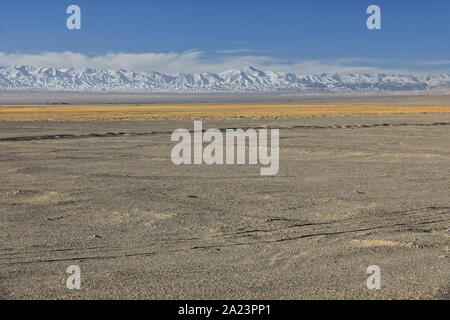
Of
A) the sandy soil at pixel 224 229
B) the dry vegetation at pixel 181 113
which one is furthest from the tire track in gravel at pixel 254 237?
the dry vegetation at pixel 181 113

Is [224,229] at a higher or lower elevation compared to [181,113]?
lower

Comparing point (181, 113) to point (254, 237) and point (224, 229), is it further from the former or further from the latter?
point (254, 237)

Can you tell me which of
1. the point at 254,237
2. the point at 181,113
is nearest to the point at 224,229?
the point at 254,237

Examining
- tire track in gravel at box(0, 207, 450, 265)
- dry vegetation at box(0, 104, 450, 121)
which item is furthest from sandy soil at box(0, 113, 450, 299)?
dry vegetation at box(0, 104, 450, 121)

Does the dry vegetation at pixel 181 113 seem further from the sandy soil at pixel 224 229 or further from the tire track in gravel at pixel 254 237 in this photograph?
the tire track in gravel at pixel 254 237

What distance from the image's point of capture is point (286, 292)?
631 cm

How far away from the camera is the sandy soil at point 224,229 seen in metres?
6.57

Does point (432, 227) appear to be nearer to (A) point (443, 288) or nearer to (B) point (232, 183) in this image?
(A) point (443, 288)

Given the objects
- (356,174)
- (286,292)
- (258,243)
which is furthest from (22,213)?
(356,174)

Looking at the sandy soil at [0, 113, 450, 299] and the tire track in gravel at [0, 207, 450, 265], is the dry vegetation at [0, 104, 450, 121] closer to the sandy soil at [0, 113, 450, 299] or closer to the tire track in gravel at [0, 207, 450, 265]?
the sandy soil at [0, 113, 450, 299]

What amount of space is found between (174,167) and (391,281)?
1125cm

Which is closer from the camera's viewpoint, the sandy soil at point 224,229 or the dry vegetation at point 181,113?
the sandy soil at point 224,229

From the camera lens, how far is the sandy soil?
657 centimetres

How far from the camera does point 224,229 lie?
921cm
